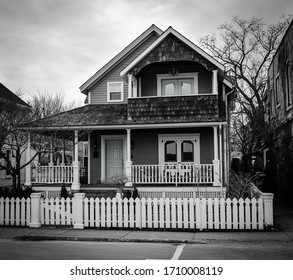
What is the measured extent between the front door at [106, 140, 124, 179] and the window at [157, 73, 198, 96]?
129 inches

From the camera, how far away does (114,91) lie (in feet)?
66.9

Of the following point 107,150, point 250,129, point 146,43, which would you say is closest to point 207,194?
point 107,150

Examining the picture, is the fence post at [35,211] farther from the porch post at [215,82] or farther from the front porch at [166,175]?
the porch post at [215,82]

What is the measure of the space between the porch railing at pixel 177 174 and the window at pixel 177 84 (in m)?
3.57

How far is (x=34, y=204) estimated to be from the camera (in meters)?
11.8

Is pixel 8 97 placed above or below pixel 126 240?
above

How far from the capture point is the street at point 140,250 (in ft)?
25.7

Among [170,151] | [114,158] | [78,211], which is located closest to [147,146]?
[170,151]

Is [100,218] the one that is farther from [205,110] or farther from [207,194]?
[205,110]

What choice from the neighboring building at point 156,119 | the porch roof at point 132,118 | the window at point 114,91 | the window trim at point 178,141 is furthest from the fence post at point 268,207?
the window at point 114,91

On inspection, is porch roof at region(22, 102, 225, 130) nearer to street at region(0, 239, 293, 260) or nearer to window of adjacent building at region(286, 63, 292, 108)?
window of adjacent building at region(286, 63, 292, 108)

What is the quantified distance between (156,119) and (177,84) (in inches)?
101

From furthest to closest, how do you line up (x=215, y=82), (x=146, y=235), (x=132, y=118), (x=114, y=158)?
(x=114, y=158) < (x=132, y=118) < (x=215, y=82) < (x=146, y=235)

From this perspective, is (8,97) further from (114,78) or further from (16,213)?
(16,213)
